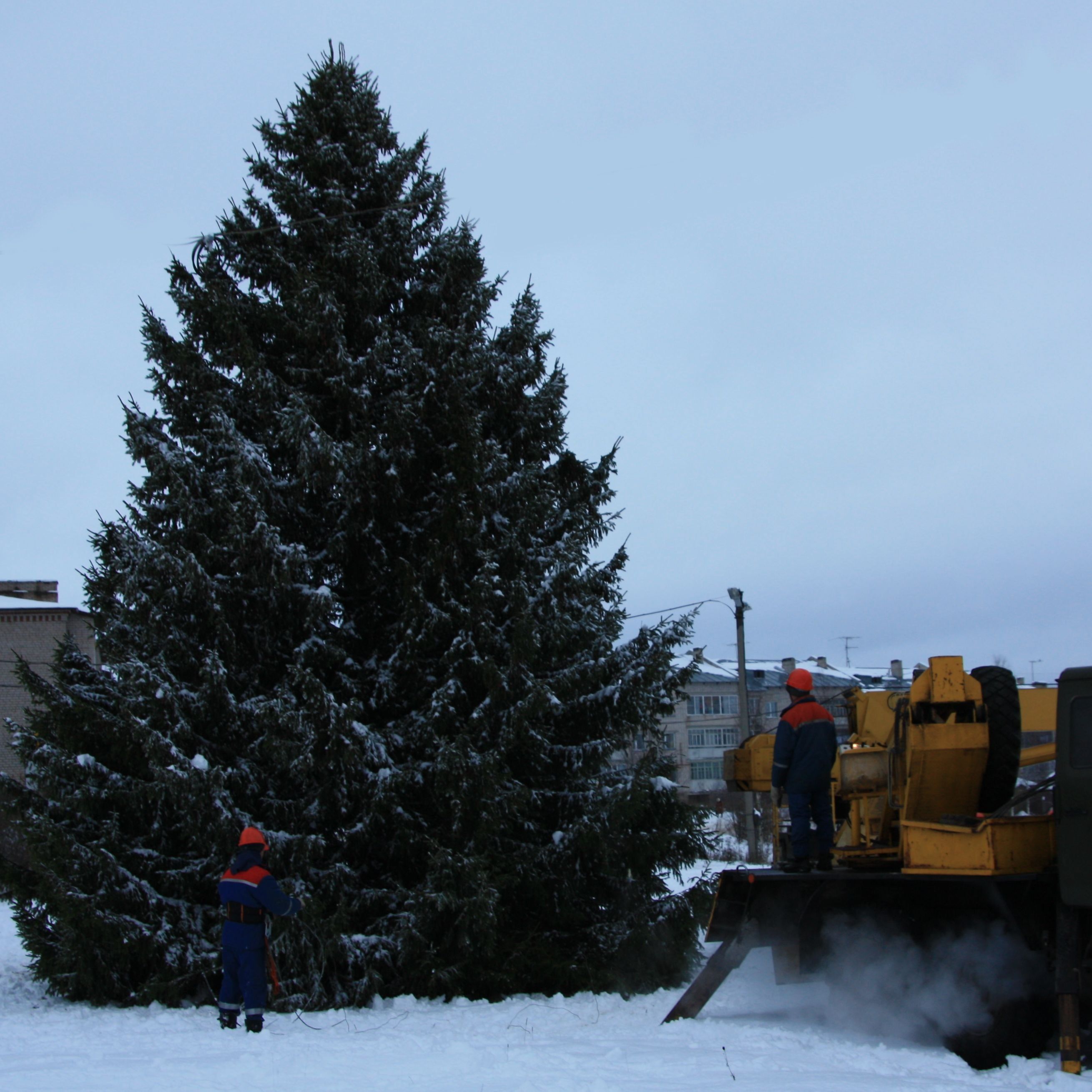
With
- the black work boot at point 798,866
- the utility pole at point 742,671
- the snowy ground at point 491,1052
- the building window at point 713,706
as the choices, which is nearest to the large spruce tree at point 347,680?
the snowy ground at point 491,1052

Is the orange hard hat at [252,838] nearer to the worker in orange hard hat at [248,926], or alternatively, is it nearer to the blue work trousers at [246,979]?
the worker in orange hard hat at [248,926]

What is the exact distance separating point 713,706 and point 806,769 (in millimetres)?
72986

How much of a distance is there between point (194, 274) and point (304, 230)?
4.13 ft

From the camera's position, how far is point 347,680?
9.70m

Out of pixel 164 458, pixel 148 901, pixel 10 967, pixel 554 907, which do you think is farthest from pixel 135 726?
pixel 10 967

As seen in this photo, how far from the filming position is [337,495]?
33.3 feet

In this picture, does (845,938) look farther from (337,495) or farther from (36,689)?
(36,689)

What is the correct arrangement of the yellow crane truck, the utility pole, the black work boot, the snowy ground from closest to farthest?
the snowy ground → the yellow crane truck → the black work boot → the utility pole

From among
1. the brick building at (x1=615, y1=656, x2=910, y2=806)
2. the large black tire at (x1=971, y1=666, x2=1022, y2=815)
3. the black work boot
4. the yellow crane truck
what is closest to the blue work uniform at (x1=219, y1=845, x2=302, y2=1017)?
the yellow crane truck

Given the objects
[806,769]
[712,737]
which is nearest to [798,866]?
→ [806,769]

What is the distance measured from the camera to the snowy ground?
6426 mm

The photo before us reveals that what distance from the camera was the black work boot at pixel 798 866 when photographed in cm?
845

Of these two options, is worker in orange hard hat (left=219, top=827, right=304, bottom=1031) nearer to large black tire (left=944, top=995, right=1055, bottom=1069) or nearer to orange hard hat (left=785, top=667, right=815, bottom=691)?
orange hard hat (left=785, top=667, right=815, bottom=691)

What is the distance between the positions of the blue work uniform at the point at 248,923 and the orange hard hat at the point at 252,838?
3cm
